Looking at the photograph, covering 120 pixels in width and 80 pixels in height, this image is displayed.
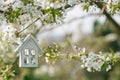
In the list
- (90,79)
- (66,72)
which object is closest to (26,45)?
(66,72)

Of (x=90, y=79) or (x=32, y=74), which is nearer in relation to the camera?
(x=32, y=74)

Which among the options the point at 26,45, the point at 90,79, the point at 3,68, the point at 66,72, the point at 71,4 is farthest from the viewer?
the point at 90,79

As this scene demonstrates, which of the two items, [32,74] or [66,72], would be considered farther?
[32,74]

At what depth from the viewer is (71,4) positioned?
11.7ft

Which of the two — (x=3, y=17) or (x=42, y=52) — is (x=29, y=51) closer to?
(x=42, y=52)

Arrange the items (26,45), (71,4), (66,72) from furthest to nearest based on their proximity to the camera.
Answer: (66,72) < (26,45) < (71,4)

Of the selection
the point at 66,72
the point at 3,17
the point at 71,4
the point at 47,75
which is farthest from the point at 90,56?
the point at 47,75

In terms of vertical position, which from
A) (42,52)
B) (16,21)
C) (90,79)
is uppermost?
(16,21)

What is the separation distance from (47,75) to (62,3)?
16876 mm

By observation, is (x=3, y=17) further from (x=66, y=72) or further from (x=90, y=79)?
(x=90, y=79)

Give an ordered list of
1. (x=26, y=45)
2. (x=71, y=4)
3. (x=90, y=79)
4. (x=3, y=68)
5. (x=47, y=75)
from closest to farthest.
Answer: (x=71, y=4) → (x=26, y=45) → (x=3, y=68) → (x=47, y=75) → (x=90, y=79)

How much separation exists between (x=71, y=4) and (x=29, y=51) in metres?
0.61

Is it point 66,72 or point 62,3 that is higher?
point 62,3

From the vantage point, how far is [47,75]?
20406mm
